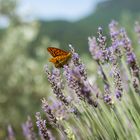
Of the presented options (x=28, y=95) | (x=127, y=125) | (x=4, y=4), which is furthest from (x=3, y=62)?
(x=127, y=125)

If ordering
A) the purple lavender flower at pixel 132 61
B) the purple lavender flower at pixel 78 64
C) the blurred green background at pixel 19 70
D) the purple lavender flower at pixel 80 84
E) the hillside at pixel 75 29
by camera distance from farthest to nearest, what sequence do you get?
1. the hillside at pixel 75 29
2. the blurred green background at pixel 19 70
3. the purple lavender flower at pixel 132 61
4. the purple lavender flower at pixel 78 64
5. the purple lavender flower at pixel 80 84

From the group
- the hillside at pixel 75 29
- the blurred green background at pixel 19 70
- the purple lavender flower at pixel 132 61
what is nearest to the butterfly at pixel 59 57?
the purple lavender flower at pixel 132 61

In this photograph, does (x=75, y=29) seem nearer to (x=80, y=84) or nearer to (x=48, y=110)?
(x=48, y=110)

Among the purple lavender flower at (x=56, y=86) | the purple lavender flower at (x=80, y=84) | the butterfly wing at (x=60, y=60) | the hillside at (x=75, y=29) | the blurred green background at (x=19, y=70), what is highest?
the hillside at (x=75, y=29)

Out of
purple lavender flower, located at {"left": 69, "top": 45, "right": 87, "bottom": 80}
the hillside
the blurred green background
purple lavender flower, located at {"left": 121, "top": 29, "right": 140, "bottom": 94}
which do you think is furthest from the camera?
the hillside

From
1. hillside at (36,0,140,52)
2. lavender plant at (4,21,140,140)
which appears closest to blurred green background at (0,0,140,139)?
lavender plant at (4,21,140,140)

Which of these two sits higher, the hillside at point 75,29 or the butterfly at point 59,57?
the hillside at point 75,29

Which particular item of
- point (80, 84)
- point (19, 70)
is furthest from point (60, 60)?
point (19, 70)

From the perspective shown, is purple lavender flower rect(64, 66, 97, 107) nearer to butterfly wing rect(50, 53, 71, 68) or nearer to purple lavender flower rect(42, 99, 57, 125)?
butterfly wing rect(50, 53, 71, 68)

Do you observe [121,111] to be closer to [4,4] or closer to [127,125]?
[127,125]

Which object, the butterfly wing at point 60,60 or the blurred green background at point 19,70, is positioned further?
the blurred green background at point 19,70

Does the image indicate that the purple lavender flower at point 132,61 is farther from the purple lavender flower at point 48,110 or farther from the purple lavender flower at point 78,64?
the purple lavender flower at point 48,110
